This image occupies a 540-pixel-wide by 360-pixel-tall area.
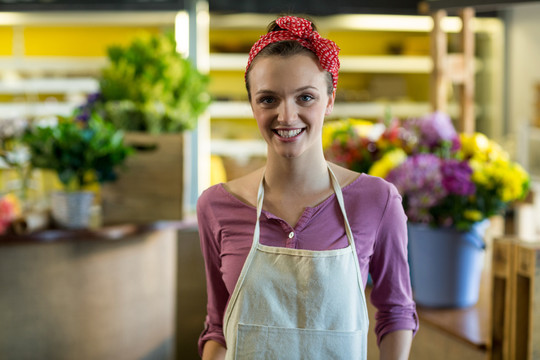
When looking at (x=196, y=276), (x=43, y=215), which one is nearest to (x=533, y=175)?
(x=196, y=276)

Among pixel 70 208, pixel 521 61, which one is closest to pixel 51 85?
pixel 70 208

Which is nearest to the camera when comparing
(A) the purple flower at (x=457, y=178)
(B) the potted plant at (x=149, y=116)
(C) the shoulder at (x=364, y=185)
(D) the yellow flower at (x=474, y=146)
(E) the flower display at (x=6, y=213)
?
(C) the shoulder at (x=364, y=185)

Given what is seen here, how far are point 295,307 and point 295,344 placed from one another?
6 cm

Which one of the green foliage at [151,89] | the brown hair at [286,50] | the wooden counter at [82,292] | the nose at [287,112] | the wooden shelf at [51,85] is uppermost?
the wooden shelf at [51,85]

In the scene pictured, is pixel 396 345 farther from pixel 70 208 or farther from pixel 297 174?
pixel 70 208

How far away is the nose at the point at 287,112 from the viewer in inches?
38.7

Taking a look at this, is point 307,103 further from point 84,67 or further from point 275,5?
point 84,67

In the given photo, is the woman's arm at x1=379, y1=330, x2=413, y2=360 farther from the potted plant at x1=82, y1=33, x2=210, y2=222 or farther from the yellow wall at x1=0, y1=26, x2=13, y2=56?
the yellow wall at x1=0, y1=26, x2=13, y2=56

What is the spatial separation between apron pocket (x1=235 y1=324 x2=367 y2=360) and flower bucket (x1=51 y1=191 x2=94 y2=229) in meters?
2.08

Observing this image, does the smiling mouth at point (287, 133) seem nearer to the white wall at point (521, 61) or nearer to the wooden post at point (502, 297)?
the wooden post at point (502, 297)

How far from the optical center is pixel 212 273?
3.87 ft

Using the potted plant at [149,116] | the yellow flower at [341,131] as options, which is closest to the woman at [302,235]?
the yellow flower at [341,131]

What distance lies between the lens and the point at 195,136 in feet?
17.1

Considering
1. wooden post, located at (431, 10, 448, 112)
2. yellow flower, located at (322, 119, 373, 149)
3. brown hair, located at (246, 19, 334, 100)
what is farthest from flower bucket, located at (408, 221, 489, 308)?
wooden post, located at (431, 10, 448, 112)
